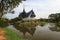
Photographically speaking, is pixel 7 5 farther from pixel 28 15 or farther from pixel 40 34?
pixel 28 15

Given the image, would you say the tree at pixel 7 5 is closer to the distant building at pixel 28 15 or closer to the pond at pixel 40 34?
the pond at pixel 40 34

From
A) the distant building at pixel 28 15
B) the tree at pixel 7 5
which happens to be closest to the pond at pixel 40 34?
the tree at pixel 7 5

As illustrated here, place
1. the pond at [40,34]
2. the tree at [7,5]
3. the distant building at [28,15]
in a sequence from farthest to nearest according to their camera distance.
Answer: the distant building at [28,15]
the tree at [7,5]
the pond at [40,34]

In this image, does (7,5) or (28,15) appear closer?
(7,5)

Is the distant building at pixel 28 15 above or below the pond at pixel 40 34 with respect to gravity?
below

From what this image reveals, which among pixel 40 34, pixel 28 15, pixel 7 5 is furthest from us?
pixel 28 15

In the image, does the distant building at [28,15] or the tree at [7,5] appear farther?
the distant building at [28,15]

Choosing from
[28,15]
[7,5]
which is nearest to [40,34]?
[7,5]

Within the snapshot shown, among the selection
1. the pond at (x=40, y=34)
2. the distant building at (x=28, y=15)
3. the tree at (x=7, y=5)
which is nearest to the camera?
the pond at (x=40, y=34)

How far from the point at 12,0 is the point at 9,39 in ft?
66.9

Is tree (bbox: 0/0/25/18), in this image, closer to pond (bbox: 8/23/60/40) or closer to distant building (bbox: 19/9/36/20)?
pond (bbox: 8/23/60/40)

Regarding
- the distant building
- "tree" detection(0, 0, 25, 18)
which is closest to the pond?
"tree" detection(0, 0, 25, 18)

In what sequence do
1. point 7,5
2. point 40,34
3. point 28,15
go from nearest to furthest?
point 40,34, point 7,5, point 28,15

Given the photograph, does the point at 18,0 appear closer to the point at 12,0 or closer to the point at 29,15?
the point at 12,0
